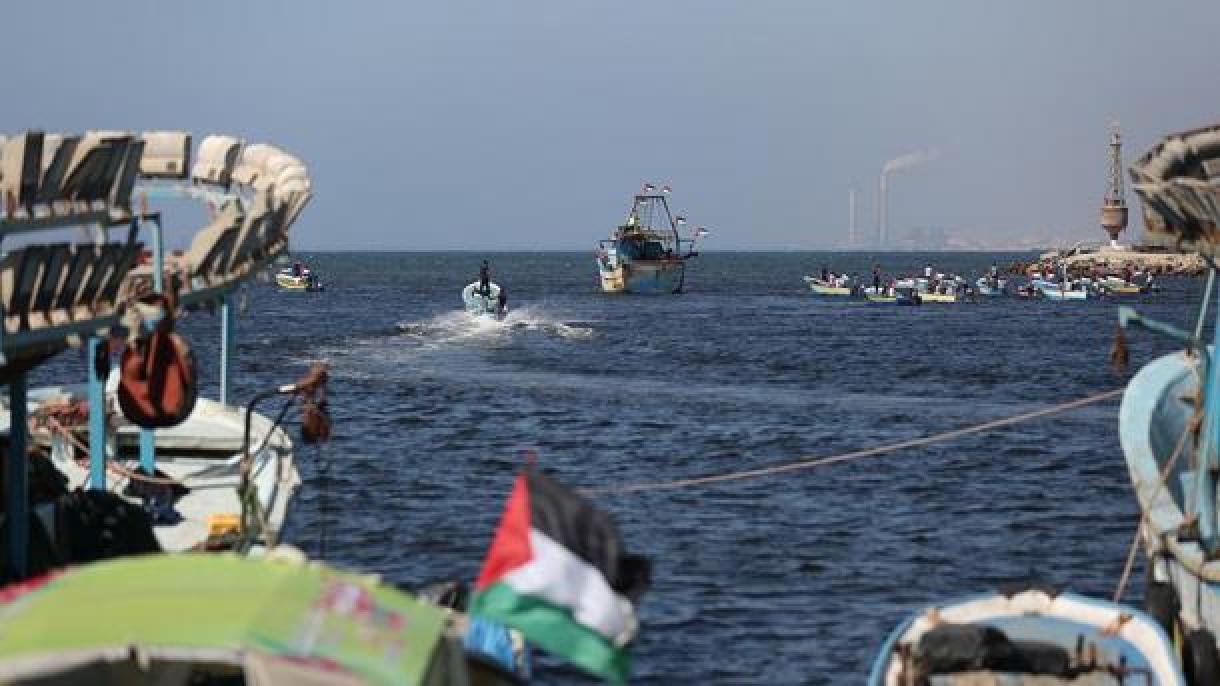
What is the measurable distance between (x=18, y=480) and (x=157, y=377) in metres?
1.62

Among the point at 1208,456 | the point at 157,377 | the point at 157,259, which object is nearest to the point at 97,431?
the point at 157,377

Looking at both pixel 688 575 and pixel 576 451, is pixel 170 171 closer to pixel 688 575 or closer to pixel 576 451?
pixel 688 575

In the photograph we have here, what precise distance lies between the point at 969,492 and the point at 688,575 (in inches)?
382

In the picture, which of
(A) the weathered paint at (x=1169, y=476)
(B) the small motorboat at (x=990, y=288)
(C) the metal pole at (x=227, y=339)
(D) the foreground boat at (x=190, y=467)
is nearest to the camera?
(A) the weathered paint at (x=1169, y=476)

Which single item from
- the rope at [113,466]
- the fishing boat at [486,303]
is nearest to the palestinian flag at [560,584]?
the rope at [113,466]

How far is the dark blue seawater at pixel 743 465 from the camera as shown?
83.3 ft

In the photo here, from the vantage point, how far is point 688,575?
26.7 metres

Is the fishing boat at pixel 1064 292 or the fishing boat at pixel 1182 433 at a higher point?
the fishing boat at pixel 1182 433

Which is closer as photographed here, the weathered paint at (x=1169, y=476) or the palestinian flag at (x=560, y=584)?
the palestinian flag at (x=560, y=584)

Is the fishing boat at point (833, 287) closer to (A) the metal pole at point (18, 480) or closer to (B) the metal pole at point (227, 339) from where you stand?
(B) the metal pole at point (227, 339)

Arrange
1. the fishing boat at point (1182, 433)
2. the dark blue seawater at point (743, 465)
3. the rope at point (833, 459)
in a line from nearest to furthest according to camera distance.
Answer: the fishing boat at point (1182, 433)
the rope at point (833, 459)
the dark blue seawater at point (743, 465)

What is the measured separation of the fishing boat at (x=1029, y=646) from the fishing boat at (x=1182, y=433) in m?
1.46

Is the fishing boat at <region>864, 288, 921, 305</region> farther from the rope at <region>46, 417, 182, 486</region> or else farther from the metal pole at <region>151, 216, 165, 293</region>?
the metal pole at <region>151, 216, 165, 293</region>

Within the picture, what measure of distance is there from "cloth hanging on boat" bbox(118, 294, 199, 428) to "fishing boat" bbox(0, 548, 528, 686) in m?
6.03
